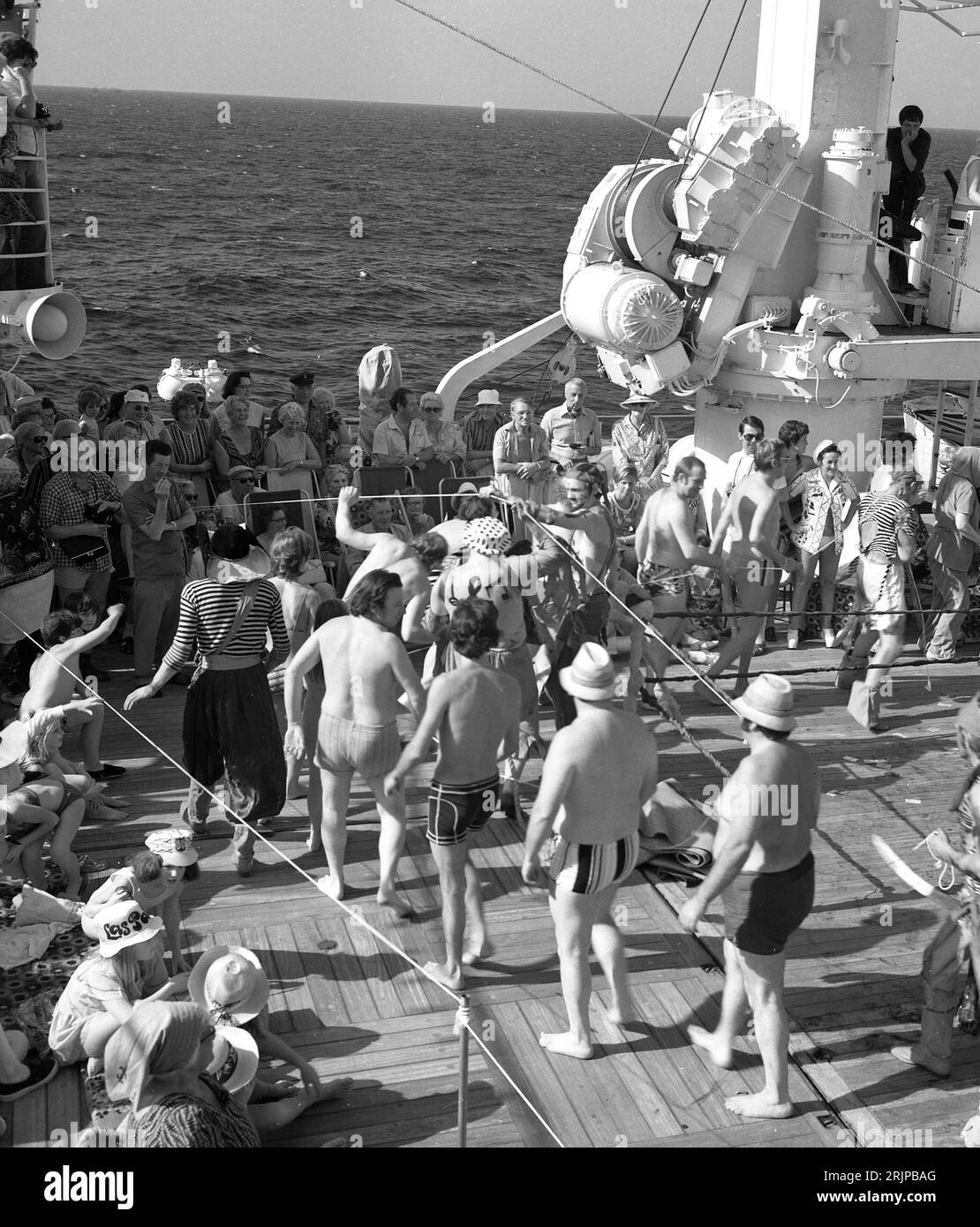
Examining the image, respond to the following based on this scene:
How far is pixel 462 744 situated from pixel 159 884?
4.29ft

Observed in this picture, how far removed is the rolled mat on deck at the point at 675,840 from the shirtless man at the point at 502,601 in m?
0.71

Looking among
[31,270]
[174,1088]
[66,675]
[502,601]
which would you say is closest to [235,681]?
[66,675]

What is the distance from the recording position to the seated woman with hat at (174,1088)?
408cm

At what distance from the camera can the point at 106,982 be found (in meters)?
4.89

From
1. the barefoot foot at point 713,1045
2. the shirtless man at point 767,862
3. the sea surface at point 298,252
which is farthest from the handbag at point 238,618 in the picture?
the sea surface at point 298,252

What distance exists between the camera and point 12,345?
10242mm

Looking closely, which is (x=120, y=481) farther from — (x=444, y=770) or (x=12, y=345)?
(x=444, y=770)

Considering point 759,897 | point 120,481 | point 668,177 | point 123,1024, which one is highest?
point 668,177

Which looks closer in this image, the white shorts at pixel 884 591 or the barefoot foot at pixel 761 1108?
the barefoot foot at pixel 761 1108

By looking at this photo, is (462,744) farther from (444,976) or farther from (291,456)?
(291,456)

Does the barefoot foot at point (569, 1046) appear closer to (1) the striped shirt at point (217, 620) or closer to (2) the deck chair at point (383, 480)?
(1) the striped shirt at point (217, 620)

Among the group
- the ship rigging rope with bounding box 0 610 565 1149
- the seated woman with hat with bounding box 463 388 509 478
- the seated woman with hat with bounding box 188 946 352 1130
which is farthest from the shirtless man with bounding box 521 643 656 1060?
the seated woman with hat with bounding box 463 388 509 478

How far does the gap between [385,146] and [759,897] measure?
118864mm
